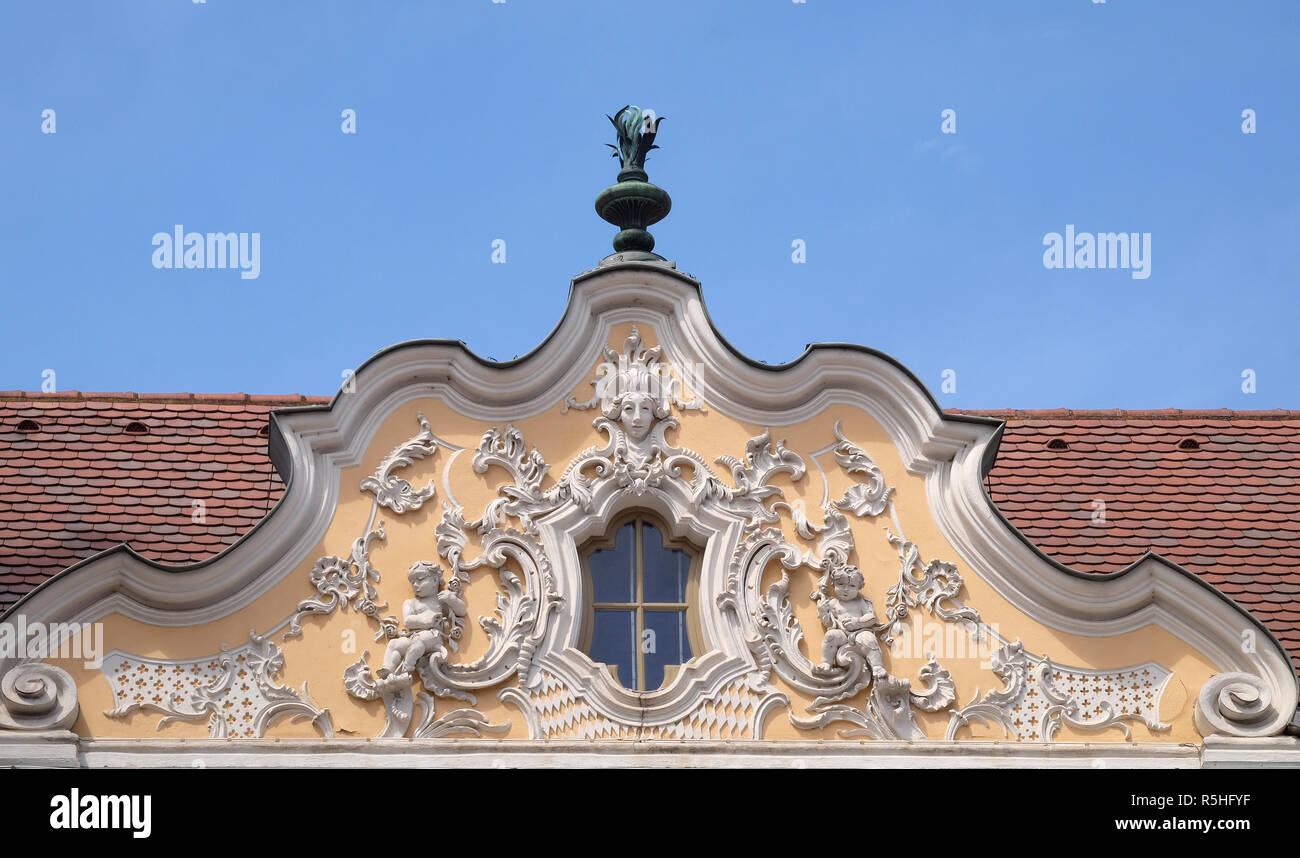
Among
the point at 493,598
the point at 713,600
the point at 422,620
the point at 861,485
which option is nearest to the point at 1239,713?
the point at 861,485

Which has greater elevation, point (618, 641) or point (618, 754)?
point (618, 641)

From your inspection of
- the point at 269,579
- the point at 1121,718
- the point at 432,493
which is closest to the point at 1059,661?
the point at 1121,718

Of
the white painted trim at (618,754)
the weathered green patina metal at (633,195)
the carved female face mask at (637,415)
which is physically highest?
the weathered green patina metal at (633,195)

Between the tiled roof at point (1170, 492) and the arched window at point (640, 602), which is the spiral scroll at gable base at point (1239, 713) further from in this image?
the arched window at point (640, 602)

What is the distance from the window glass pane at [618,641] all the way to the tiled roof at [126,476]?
2866 millimetres

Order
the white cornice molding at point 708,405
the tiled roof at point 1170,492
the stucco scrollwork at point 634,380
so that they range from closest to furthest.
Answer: the white cornice molding at point 708,405 → the stucco scrollwork at point 634,380 → the tiled roof at point 1170,492

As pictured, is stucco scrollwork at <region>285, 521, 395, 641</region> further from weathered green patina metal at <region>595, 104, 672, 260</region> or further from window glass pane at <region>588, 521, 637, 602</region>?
weathered green patina metal at <region>595, 104, 672, 260</region>

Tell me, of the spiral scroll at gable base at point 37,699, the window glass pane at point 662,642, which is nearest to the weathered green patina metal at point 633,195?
the window glass pane at point 662,642

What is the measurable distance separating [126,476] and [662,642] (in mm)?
4375

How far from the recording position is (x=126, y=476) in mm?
13633

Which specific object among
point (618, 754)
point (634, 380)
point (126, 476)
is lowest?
point (618, 754)

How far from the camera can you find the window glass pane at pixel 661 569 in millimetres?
11500

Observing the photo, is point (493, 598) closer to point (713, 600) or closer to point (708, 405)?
point (713, 600)
